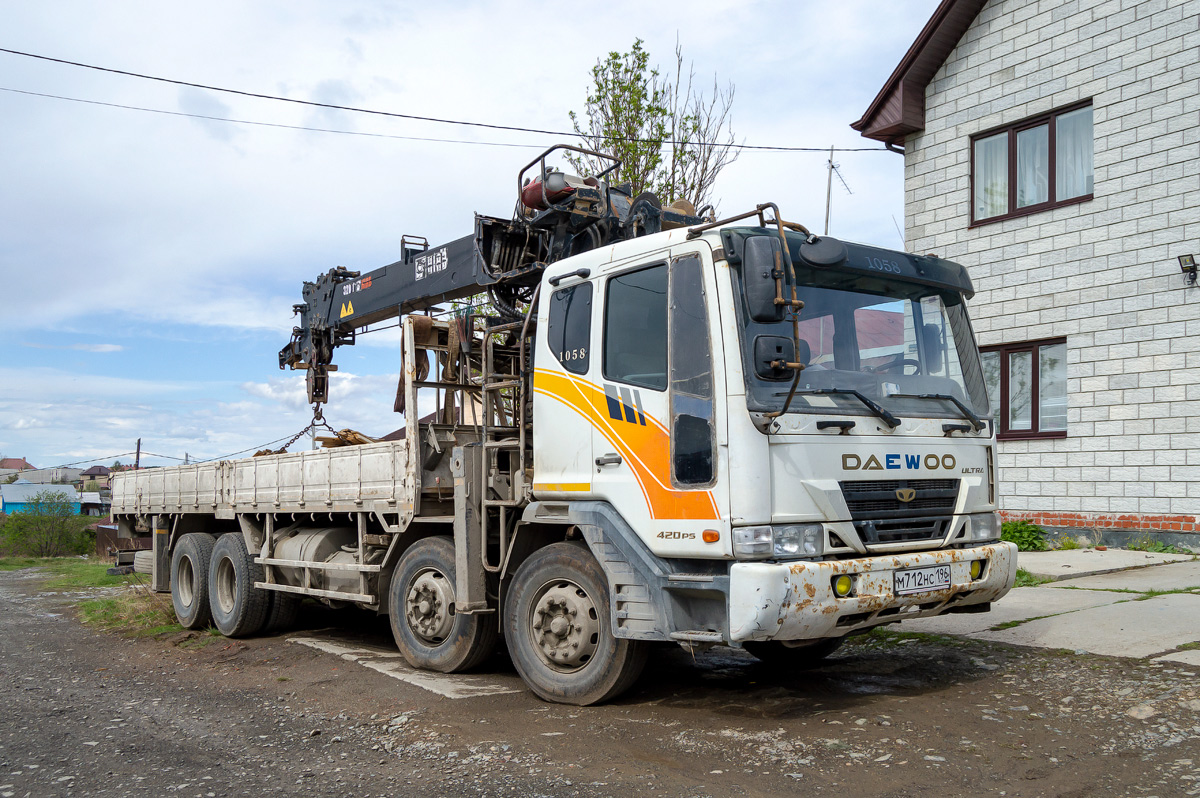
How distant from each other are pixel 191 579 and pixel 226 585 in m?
0.90

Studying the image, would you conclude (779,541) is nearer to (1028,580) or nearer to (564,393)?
(564,393)

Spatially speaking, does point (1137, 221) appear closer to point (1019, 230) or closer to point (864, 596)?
point (1019, 230)

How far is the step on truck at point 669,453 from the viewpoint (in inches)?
200

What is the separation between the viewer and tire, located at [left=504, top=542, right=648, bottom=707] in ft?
18.6

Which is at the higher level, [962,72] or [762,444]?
[962,72]

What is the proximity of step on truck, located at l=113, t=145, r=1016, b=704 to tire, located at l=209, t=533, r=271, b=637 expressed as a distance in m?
2.15

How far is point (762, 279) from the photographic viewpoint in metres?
4.95

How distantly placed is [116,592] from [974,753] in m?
14.6

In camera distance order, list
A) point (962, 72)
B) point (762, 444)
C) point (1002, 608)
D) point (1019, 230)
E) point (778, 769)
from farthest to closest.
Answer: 1. point (962, 72)
2. point (1019, 230)
3. point (1002, 608)
4. point (762, 444)
5. point (778, 769)

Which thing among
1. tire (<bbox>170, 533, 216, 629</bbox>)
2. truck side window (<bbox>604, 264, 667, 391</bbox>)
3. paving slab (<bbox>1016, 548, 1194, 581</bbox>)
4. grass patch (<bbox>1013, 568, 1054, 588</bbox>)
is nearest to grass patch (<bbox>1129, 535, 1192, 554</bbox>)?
paving slab (<bbox>1016, 548, 1194, 581</bbox>)

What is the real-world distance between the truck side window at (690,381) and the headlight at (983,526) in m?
1.81

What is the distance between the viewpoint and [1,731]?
604 cm

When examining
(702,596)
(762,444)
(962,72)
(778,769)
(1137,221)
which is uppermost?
(962,72)

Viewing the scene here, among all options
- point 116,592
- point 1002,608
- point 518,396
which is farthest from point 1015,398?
point 116,592
